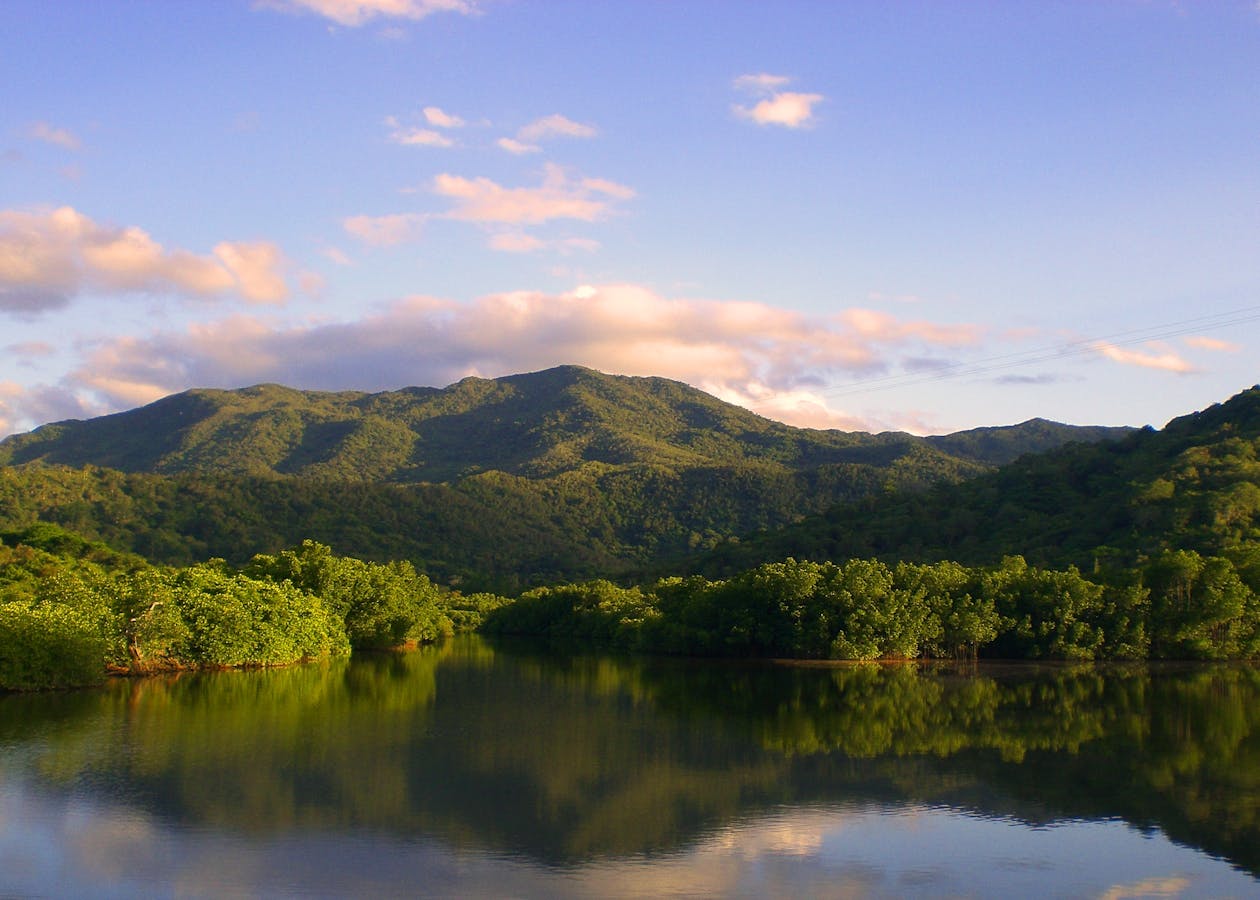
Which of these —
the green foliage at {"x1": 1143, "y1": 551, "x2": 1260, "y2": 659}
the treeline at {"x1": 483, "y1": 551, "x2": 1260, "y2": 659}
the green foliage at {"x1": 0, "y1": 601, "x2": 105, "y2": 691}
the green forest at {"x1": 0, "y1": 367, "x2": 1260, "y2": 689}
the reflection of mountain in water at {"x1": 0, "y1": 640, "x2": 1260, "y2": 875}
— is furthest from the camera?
the treeline at {"x1": 483, "y1": 551, "x2": 1260, "y2": 659}

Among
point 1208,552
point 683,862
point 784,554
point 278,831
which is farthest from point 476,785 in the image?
point 784,554

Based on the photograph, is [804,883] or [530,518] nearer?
[804,883]

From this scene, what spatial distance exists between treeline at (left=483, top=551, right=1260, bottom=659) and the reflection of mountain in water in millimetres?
10365

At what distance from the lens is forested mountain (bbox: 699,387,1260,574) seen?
81.6 m

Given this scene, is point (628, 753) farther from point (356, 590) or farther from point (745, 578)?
point (356, 590)

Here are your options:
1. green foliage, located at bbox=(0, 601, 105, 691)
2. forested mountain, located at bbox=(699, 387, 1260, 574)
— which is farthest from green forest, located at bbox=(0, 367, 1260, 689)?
forested mountain, located at bbox=(699, 387, 1260, 574)

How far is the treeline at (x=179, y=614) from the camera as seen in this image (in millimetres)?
46281

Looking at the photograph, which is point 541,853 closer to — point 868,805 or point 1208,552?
point 868,805

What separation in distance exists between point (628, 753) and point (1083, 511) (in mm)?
75267

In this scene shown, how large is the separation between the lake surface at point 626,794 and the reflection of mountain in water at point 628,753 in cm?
14

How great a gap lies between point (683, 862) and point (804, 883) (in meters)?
2.52

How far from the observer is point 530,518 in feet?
622

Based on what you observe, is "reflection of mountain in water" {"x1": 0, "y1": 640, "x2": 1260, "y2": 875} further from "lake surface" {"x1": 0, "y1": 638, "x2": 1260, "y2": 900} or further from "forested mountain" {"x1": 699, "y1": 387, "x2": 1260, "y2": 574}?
"forested mountain" {"x1": 699, "y1": 387, "x2": 1260, "y2": 574}

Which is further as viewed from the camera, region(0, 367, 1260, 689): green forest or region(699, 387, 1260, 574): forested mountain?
region(699, 387, 1260, 574): forested mountain
